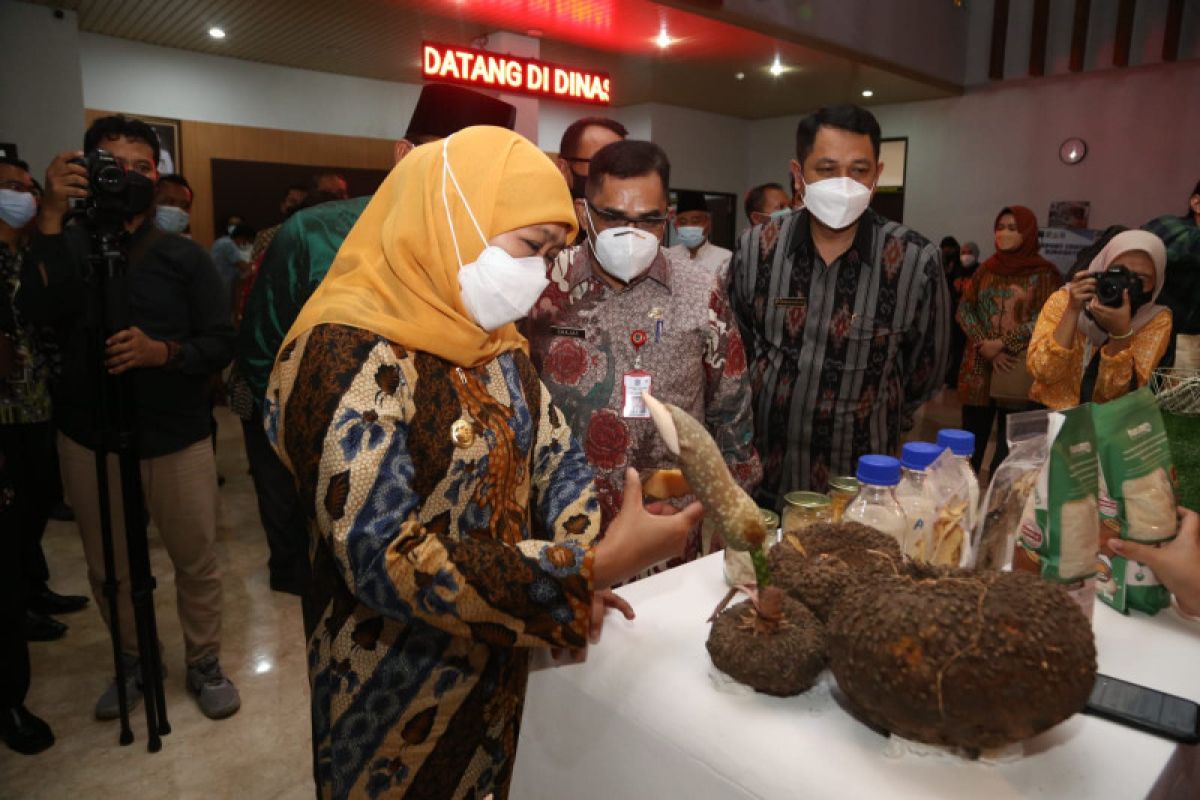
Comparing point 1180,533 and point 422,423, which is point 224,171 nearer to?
point 422,423

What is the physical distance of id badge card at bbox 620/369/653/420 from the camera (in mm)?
1701

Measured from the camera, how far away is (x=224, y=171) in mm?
7203

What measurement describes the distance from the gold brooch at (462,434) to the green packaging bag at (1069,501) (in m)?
0.72

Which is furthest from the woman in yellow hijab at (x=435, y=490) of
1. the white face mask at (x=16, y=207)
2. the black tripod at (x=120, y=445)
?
the white face mask at (x=16, y=207)

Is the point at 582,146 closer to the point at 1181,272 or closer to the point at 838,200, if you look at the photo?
the point at 838,200

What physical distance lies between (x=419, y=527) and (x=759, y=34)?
621cm

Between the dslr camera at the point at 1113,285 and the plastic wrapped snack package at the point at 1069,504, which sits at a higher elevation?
the dslr camera at the point at 1113,285

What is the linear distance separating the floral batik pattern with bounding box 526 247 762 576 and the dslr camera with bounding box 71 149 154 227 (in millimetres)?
1079

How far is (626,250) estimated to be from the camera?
1691mm

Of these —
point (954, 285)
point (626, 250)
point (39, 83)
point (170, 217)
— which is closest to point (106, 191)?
point (626, 250)

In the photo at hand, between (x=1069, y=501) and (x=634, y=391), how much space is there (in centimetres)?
92

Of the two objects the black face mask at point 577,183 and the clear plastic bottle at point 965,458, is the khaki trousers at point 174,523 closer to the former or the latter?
the black face mask at point 577,183

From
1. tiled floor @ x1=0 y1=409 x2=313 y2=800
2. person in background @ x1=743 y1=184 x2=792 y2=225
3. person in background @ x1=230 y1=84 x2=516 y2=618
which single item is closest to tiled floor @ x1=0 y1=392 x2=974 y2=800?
tiled floor @ x1=0 y1=409 x2=313 y2=800

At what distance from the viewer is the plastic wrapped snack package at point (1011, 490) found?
1.10 meters
